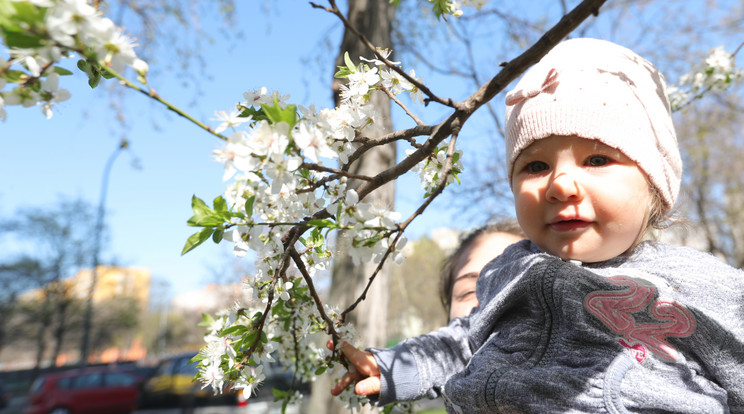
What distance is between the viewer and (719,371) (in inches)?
51.0

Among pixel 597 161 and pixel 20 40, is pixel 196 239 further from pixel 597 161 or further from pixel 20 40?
pixel 597 161

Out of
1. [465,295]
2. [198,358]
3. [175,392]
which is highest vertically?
[465,295]

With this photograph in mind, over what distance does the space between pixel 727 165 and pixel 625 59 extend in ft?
49.0

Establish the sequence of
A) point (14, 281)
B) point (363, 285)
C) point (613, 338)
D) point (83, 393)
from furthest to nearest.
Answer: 1. point (14, 281)
2. point (83, 393)
3. point (363, 285)
4. point (613, 338)

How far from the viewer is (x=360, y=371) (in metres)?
1.67

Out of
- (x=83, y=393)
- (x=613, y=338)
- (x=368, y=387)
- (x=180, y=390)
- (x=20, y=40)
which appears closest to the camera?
(x=20, y=40)

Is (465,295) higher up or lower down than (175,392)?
higher up

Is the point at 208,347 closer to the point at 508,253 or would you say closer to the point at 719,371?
the point at 508,253

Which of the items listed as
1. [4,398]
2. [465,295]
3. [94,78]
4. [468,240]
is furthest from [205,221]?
[4,398]

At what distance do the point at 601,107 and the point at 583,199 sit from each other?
0.89ft

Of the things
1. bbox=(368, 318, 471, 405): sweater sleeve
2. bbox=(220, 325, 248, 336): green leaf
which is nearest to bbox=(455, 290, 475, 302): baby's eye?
bbox=(368, 318, 471, 405): sweater sleeve

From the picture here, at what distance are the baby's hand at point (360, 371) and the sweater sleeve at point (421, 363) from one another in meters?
0.03

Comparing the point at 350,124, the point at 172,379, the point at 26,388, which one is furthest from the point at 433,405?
the point at 26,388

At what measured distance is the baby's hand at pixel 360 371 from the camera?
162cm
